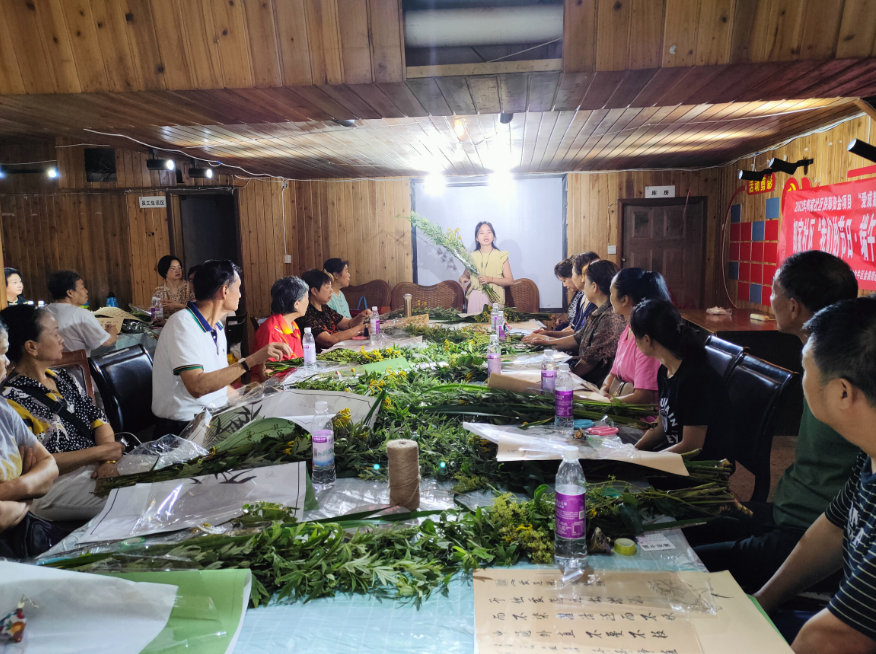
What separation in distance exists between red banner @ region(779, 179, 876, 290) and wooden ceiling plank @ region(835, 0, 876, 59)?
1744 millimetres

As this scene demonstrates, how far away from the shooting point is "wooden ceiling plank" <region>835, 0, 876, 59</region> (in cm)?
270

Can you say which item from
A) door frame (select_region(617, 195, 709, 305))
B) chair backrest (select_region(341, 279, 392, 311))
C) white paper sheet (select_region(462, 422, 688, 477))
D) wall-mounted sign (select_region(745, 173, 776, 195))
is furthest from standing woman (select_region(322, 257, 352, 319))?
wall-mounted sign (select_region(745, 173, 776, 195))

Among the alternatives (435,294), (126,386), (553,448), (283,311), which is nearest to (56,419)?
(126,386)

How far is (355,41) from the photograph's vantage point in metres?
2.95

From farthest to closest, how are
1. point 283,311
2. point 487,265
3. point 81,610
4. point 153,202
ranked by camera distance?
point 487,265 → point 153,202 → point 283,311 → point 81,610

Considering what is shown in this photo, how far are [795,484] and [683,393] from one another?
482mm

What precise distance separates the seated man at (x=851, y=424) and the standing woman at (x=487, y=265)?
22.8 feet

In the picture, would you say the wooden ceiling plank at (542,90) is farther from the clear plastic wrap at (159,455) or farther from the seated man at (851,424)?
the clear plastic wrap at (159,455)

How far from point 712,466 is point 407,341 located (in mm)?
2979

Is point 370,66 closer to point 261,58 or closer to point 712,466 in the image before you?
point 261,58

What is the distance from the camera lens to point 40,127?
418 centimetres

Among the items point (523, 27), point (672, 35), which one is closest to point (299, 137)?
point (523, 27)

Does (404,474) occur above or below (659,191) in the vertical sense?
below

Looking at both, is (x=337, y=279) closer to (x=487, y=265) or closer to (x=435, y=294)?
(x=435, y=294)
